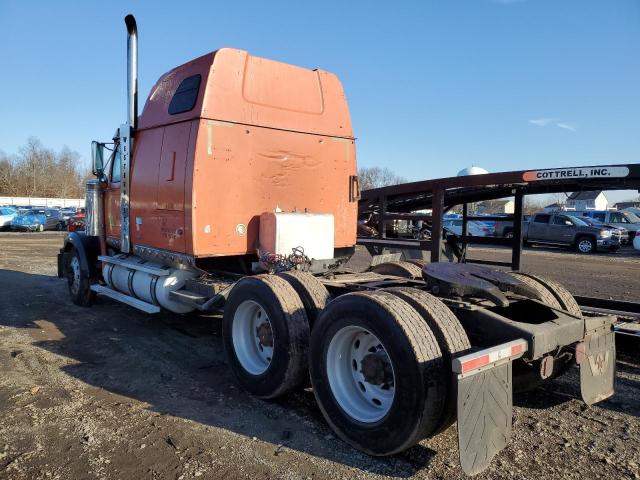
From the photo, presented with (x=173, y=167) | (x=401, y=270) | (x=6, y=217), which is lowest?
(x=401, y=270)

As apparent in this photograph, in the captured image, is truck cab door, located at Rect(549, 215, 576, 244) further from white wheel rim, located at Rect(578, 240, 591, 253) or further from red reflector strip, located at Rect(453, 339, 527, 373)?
red reflector strip, located at Rect(453, 339, 527, 373)

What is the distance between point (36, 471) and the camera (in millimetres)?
3051

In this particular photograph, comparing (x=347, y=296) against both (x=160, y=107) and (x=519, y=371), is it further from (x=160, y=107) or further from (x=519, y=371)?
(x=160, y=107)

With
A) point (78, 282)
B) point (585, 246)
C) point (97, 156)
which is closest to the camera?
point (97, 156)

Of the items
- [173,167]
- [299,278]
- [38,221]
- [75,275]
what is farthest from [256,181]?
[38,221]

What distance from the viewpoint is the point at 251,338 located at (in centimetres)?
462

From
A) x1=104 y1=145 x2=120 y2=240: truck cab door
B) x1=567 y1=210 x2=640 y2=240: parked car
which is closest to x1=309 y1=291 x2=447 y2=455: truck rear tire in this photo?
x1=104 y1=145 x2=120 y2=240: truck cab door

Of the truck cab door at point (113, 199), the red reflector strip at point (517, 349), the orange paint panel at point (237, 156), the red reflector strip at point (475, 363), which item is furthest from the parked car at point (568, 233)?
the red reflector strip at point (475, 363)

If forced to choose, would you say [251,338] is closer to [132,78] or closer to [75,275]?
[132,78]

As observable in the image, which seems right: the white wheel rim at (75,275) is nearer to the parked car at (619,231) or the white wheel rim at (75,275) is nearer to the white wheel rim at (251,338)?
the white wheel rim at (251,338)

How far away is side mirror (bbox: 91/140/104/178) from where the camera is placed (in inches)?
304

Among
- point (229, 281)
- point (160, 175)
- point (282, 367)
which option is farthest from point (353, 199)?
point (282, 367)

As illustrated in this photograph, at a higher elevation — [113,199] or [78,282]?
[113,199]

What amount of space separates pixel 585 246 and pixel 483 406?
22518 mm
